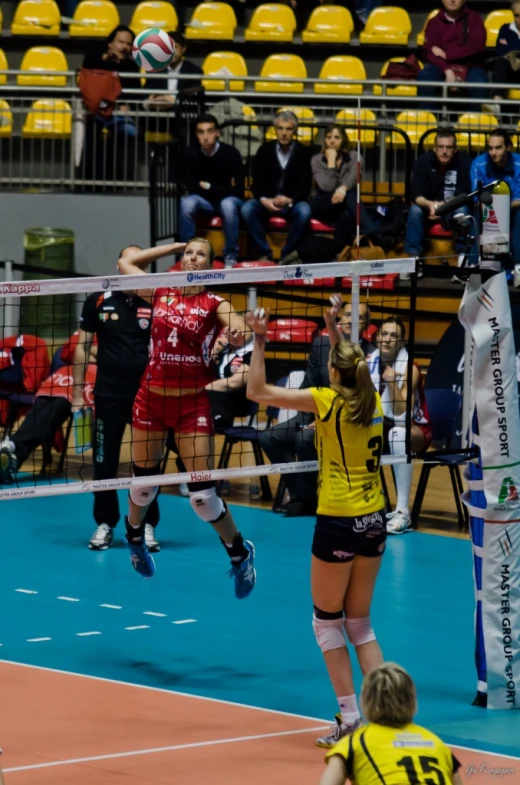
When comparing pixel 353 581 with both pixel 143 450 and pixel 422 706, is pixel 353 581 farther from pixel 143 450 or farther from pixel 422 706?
pixel 143 450

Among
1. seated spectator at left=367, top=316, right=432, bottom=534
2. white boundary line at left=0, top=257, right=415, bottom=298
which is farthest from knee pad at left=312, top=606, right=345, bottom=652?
seated spectator at left=367, top=316, right=432, bottom=534

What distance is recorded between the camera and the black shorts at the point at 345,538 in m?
6.73

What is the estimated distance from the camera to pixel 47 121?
58.5 ft

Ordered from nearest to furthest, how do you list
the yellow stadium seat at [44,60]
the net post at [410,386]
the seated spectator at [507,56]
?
the net post at [410,386], the seated spectator at [507,56], the yellow stadium seat at [44,60]

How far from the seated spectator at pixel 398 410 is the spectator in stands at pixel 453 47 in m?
6.49

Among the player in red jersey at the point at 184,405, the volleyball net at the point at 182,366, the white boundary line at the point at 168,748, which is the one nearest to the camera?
the white boundary line at the point at 168,748

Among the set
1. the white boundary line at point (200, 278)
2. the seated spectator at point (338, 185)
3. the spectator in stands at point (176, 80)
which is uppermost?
the spectator in stands at point (176, 80)

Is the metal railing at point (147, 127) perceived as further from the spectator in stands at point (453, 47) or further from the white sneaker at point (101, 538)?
the white sneaker at point (101, 538)

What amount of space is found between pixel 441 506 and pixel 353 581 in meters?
5.95

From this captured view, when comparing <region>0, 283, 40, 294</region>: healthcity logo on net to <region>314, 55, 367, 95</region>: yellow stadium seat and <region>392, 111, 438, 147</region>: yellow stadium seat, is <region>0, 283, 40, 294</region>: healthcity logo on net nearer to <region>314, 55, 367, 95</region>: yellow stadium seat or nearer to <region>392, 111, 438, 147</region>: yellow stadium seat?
<region>392, 111, 438, 147</region>: yellow stadium seat

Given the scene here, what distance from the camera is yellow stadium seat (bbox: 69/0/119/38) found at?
1973 cm

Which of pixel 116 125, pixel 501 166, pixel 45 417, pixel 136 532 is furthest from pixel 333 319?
pixel 116 125

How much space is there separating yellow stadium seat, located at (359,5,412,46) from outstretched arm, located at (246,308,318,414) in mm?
12911

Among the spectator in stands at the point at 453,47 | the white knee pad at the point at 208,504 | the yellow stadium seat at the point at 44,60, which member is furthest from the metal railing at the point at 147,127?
the white knee pad at the point at 208,504
